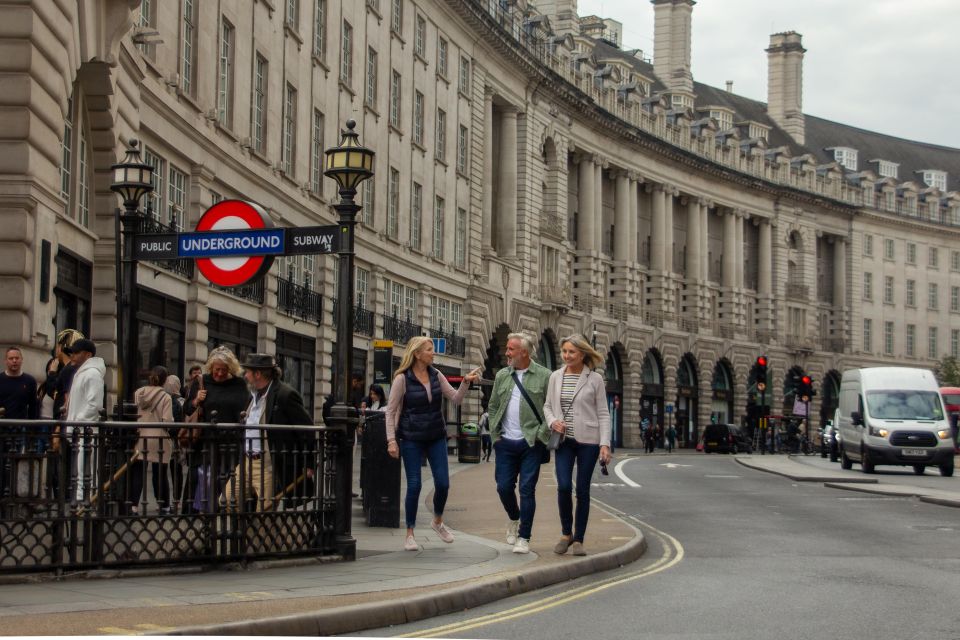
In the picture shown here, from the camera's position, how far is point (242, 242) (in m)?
12.6

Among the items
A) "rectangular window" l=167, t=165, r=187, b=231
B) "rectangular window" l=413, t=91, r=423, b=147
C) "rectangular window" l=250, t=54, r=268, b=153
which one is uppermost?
"rectangular window" l=413, t=91, r=423, b=147

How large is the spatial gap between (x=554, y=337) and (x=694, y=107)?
1177 inches

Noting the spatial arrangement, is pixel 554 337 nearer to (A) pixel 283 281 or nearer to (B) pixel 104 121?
(A) pixel 283 281

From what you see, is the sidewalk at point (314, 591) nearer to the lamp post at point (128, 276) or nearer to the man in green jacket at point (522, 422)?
the man in green jacket at point (522, 422)

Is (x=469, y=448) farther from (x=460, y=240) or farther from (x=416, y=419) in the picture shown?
(x=416, y=419)

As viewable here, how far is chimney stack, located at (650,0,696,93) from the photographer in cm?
8519

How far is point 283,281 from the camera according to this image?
117 feet

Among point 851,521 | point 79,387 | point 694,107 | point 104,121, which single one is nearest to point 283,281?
point 104,121

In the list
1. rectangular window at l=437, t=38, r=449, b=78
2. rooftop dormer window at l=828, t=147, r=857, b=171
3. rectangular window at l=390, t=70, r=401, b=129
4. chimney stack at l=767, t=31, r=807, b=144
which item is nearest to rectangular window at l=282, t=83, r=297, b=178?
rectangular window at l=390, t=70, r=401, b=129

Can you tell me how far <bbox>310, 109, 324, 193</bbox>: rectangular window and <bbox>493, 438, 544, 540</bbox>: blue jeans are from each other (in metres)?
25.0

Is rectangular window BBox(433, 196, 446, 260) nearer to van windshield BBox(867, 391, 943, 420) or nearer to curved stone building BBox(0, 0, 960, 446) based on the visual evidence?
curved stone building BBox(0, 0, 960, 446)

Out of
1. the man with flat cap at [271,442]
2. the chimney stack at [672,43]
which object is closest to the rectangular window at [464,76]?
the chimney stack at [672,43]

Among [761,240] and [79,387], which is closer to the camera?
[79,387]

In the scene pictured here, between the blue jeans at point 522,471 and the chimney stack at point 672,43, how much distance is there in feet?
244
